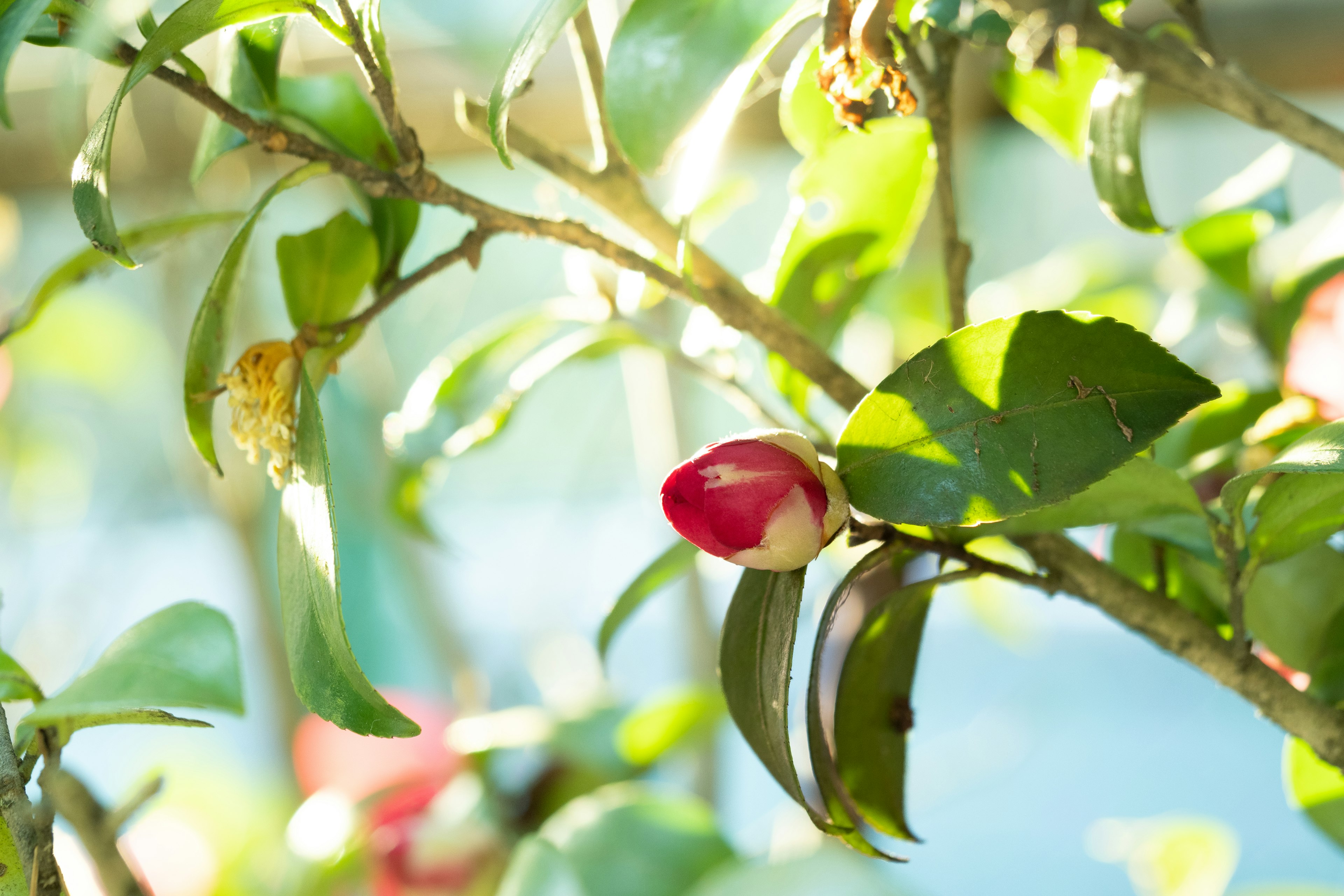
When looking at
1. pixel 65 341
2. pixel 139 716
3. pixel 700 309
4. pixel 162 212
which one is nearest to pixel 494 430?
pixel 700 309

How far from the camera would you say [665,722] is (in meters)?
0.54

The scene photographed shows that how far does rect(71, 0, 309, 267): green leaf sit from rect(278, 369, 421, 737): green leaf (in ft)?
0.17

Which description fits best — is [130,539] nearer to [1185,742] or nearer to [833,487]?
[1185,742]

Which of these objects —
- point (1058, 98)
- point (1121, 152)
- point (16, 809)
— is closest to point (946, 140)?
point (1121, 152)

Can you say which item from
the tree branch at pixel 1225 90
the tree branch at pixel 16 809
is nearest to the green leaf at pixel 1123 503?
the tree branch at pixel 1225 90

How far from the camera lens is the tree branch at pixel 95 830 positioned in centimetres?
22

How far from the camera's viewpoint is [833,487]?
0.23 metres

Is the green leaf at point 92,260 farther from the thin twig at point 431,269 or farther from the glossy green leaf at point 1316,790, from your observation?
the glossy green leaf at point 1316,790

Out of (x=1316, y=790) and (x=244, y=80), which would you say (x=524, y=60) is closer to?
(x=244, y=80)

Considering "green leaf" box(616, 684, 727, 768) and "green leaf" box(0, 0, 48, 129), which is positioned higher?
"green leaf" box(0, 0, 48, 129)

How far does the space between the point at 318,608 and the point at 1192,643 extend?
222 millimetres

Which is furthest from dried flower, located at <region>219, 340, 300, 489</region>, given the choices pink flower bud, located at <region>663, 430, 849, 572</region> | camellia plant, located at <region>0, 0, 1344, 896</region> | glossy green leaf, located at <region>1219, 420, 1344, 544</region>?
glossy green leaf, located at <region>1219, 420, 1344, 544</region>

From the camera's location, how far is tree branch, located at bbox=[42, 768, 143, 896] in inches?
8.8

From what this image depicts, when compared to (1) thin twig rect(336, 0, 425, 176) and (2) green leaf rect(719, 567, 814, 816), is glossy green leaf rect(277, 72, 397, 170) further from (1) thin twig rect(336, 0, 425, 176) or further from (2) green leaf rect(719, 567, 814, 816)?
(2) green leaf rect(719, 567, 814, 816)
